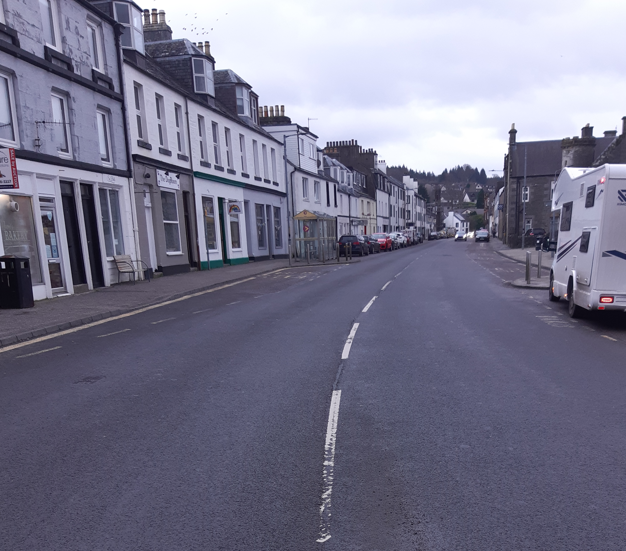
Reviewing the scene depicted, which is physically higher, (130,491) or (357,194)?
(357,194)

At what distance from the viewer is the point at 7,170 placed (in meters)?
10.7

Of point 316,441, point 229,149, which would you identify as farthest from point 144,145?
point 316,441

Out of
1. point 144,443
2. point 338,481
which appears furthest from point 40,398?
point 338,481

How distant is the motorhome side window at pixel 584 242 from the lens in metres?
9.73

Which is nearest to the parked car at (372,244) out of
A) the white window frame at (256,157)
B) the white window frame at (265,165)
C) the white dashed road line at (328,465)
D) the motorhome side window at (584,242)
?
the white window frame at (265,165)

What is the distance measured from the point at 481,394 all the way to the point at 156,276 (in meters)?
15.9

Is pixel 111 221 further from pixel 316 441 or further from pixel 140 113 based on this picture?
pixel 316 441

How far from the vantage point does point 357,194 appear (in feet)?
188

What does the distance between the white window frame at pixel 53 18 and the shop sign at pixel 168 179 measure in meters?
6.11

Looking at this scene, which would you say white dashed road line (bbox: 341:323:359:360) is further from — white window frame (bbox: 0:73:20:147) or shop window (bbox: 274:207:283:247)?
shop window (bbox: 274:207:283:247)

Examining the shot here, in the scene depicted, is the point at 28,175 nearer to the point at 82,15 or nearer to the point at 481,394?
the point at 82,15

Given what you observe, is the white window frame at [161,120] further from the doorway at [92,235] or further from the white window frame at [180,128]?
the doorway at [92,235]

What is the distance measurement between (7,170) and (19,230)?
2.77 metres

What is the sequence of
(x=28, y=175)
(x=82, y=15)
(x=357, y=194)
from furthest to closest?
(x=357, y=194) → (x=82, y=15) → (x=28, y=175)
